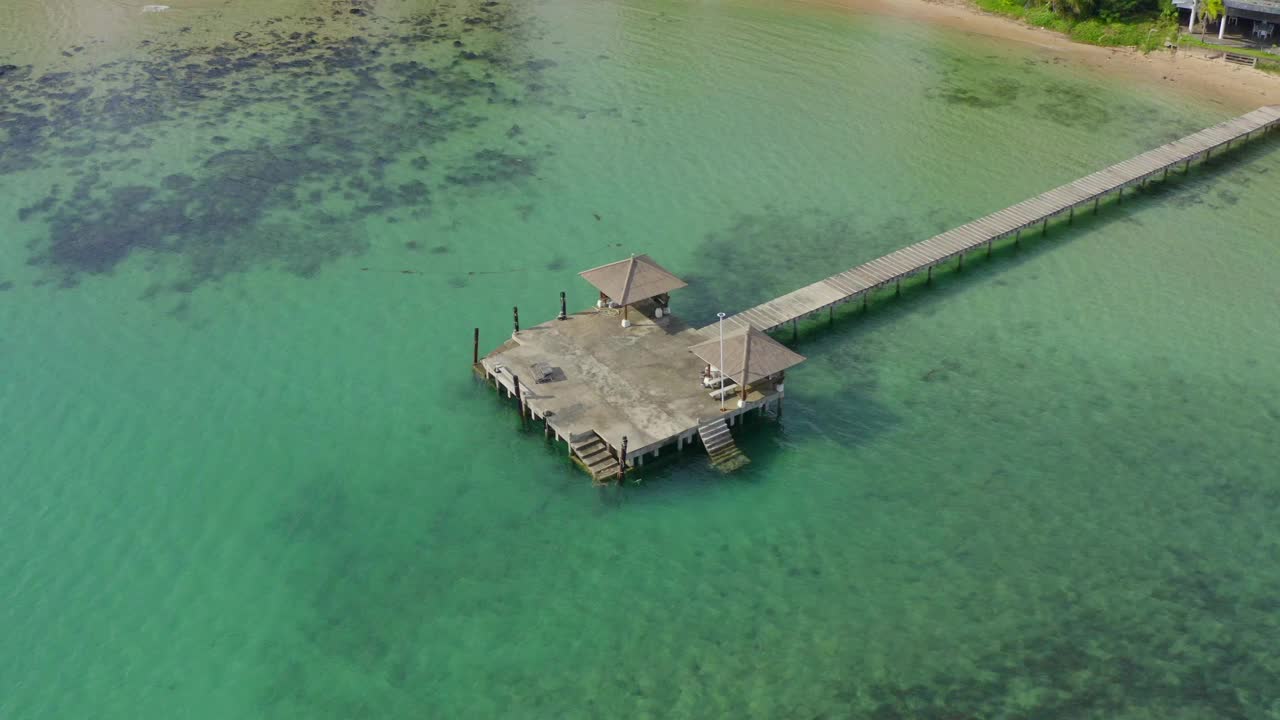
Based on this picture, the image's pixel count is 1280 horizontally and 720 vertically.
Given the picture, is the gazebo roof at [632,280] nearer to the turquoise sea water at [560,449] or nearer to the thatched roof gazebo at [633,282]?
the thatched roof gazebo at [633,282]

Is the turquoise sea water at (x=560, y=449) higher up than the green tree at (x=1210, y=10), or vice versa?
the green tree at (x=1210, y=10)

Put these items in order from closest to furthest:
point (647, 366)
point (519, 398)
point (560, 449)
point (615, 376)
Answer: point (560, 449)
point (519, 398)
point (615, 376)
point (647, 366)

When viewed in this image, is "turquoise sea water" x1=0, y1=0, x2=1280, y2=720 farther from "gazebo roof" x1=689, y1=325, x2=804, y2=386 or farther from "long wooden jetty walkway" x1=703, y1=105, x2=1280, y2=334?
"gazebo roof" x1=689, y1=325, x2=804, y2=386

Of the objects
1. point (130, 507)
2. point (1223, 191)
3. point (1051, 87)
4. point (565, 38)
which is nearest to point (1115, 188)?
point (1223, 191)

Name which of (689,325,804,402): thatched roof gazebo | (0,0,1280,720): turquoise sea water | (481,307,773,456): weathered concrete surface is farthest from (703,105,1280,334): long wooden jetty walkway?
(689,325,804,402): thatched roof gazebo

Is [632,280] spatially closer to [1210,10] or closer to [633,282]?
[633,282]

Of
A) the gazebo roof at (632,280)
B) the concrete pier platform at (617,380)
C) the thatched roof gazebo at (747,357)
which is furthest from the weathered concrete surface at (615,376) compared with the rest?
the gazebo roof at (632,280)

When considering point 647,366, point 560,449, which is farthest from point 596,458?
point 647,366
